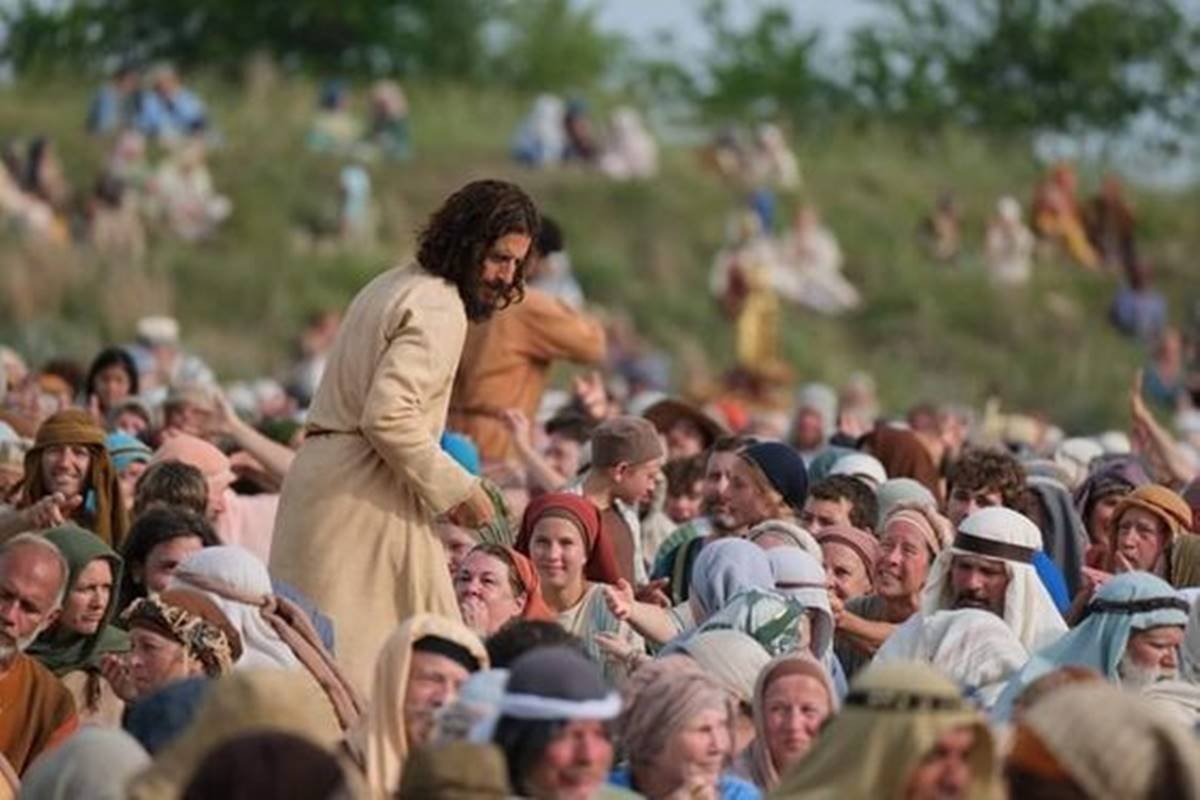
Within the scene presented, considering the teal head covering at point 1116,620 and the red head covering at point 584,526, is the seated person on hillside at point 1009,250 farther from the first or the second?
the teal head covering at point 1116,620

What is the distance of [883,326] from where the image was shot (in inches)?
1911

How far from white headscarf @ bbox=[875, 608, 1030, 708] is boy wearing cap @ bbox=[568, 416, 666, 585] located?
206 cm

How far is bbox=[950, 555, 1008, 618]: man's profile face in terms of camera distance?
14.6m

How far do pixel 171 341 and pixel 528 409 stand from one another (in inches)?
326

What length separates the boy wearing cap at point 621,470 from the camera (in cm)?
1582

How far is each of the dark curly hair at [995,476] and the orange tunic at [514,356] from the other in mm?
2297

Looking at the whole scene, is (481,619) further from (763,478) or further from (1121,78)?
(1121,78)

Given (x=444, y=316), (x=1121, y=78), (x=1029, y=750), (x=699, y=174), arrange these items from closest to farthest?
(x=1029, y=750) → (x=444, y=316) → (x=699, y=174) → (x=1121, y=78)

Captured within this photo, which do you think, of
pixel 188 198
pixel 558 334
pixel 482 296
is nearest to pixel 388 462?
pixel 482 296

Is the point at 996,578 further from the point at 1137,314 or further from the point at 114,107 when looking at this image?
the point at 114,107

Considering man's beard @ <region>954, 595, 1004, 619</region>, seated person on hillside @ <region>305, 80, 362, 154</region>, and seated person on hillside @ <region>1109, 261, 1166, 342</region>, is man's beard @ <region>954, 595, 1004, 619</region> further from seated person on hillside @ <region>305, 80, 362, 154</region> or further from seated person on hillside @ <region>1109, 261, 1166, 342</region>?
seated person on hillside @ <region>305, 80, 362, 154</region>

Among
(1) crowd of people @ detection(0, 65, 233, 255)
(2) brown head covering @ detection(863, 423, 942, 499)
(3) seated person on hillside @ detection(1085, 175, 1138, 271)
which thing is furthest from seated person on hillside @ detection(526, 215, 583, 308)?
(3) seated person on hillside @ detection(1085, 175, 1138, 271)

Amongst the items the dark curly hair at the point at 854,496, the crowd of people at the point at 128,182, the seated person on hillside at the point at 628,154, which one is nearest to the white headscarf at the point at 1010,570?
the dark curly hair at the point at 854,496

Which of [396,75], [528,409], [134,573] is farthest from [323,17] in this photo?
[134,573]
